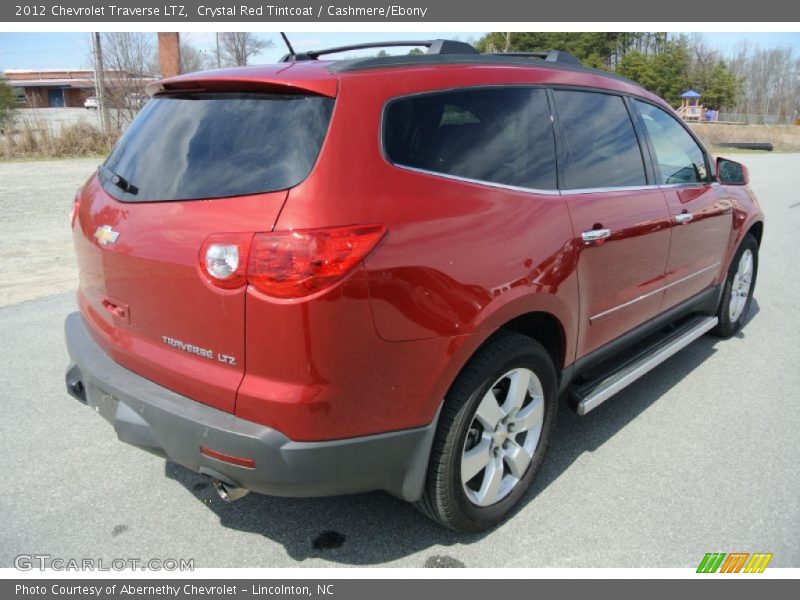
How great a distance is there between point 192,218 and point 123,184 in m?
0.60

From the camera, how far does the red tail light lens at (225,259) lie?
2.03 meters

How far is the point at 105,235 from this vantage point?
2.53 m

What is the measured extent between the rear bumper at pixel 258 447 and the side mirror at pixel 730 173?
11.0ft

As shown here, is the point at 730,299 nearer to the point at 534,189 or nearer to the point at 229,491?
the point at 534,189

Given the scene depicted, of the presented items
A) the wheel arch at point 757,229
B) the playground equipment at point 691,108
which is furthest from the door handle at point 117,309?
the playground equipment at point 691,108

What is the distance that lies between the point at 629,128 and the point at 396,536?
2.52 metres

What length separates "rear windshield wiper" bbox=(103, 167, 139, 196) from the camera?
2.49m

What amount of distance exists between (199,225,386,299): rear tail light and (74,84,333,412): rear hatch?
46mm

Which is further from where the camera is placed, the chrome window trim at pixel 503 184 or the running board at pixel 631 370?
the running board at pixel 631 370

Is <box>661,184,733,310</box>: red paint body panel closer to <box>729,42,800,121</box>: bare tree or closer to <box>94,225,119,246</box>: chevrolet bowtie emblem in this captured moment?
<box>94,225,119,246</box>: chevrolet bowtie emblem

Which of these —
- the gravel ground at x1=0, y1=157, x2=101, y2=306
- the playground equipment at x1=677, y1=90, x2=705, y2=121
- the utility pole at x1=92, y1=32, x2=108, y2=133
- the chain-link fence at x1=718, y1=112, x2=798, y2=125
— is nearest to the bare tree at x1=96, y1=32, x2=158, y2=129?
the utility pole at x1=92, y1=32, x2=108, y2=133

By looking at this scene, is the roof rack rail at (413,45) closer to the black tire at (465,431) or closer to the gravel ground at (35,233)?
the black tire at (465,431)

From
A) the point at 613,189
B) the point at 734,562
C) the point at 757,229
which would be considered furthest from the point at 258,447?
the point at 757,229

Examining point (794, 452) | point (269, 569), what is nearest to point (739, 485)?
point (794, 452)
